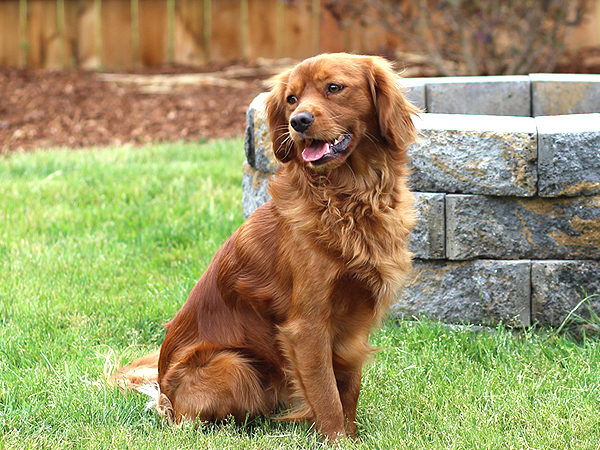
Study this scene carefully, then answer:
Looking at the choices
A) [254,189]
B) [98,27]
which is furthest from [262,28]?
[254,189]

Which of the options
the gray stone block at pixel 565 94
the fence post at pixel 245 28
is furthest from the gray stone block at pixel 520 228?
the fence post at pixel 245 28

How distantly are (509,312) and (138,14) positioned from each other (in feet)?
23.8

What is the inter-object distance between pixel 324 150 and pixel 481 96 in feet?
8.03

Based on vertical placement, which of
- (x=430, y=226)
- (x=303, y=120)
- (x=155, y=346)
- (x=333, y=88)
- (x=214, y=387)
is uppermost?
(x=333, y=88)

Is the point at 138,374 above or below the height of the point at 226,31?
below

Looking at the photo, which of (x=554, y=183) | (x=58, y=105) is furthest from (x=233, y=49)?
(x=554, y=183)

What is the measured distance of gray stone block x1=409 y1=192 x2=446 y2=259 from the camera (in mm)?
3252

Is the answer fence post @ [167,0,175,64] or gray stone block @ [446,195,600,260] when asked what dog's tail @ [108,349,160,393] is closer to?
gray stone block @ [446,195,600,260]

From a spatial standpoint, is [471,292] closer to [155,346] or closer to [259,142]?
[259,142]

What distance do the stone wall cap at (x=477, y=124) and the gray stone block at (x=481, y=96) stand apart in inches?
48.0

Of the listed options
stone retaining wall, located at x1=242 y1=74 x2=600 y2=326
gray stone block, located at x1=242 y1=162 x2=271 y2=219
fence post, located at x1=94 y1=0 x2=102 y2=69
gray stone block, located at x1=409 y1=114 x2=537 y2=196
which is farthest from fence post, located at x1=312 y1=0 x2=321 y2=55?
gray stone block, located at x1=409 y1=114 x2=537 y2=196

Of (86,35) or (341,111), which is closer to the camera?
(341,111)

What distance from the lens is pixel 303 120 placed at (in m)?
2.40

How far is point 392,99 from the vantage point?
2584 millimetres
